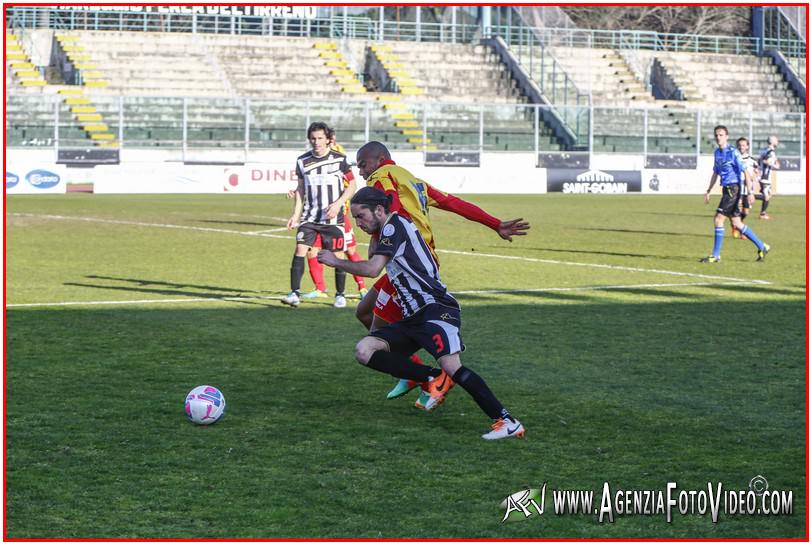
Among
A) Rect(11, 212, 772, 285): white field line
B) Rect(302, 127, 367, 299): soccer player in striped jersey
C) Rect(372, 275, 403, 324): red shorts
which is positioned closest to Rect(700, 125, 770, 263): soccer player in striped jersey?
Rect(11, 212, 772, 285): white field line

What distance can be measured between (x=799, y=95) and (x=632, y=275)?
44.1 metres

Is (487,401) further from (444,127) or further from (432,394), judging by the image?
(444,127)

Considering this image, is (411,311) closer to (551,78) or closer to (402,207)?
(402,207)

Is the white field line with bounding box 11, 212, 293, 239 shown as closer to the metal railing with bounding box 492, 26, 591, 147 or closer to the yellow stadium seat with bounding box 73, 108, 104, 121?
the yellow stadium seat with bounding box 73, 108, 104, 121

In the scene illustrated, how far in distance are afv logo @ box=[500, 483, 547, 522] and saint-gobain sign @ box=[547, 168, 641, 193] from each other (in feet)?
128

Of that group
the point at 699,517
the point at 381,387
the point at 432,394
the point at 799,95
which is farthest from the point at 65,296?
the point at 799,95

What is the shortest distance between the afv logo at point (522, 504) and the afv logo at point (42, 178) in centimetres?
3545

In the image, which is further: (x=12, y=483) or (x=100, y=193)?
(x=100, y=193)

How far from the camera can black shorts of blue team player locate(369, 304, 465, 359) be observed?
7848mm

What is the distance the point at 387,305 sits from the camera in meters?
8.66

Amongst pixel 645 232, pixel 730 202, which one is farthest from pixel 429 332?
pixel 645 232

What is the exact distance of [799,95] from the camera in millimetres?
58375

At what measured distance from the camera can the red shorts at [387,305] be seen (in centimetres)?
857

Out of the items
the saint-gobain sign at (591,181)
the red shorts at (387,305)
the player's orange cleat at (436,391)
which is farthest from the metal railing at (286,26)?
the player's orange cleat at (436,391)
